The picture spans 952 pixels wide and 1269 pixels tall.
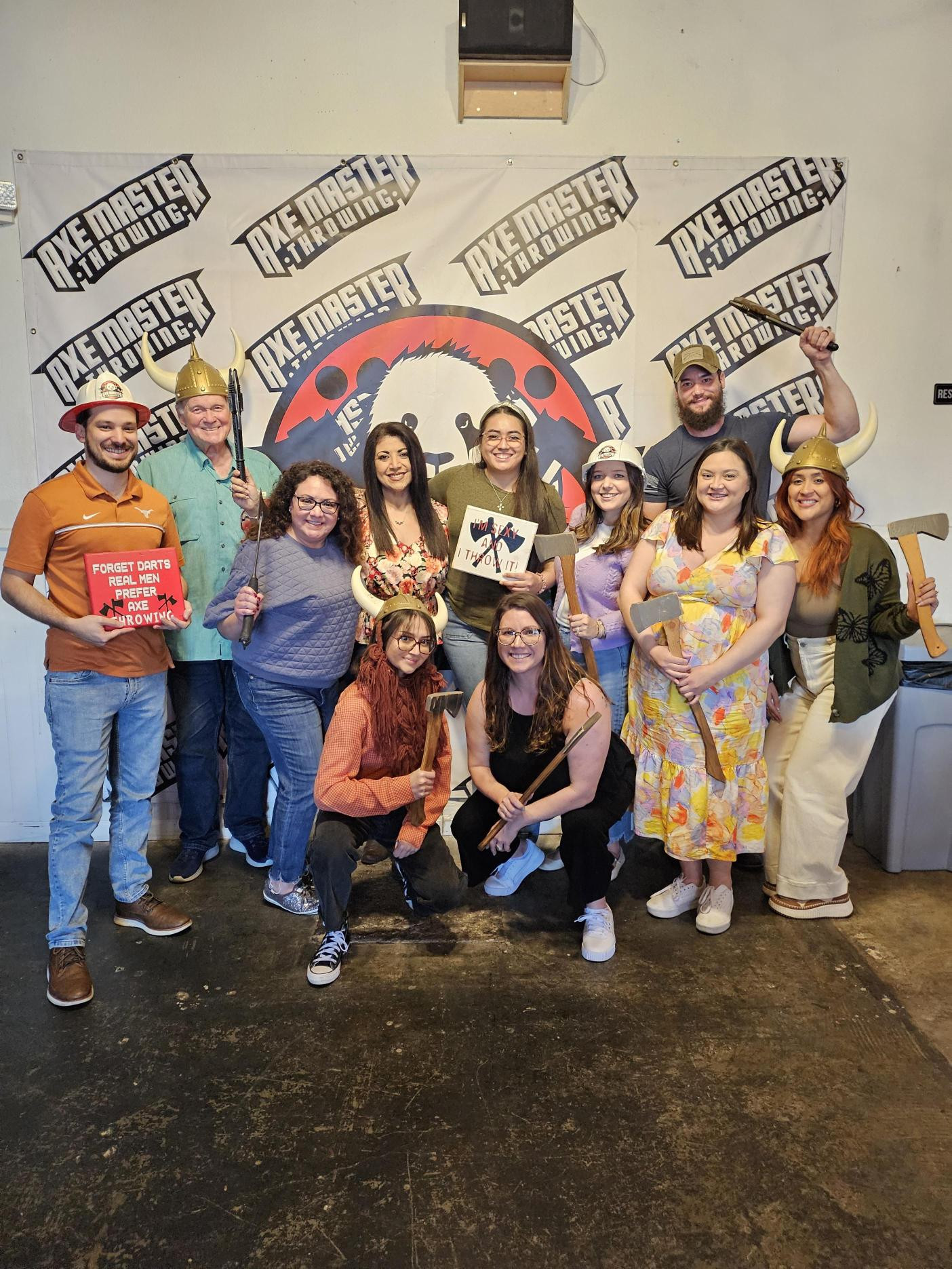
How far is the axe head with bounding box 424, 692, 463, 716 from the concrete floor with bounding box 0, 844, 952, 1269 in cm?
86

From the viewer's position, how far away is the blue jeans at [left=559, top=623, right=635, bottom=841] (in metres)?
3.12

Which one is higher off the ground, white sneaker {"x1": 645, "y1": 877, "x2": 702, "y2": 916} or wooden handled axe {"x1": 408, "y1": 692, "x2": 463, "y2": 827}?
wooden handled axe {"x1": 408, "y1": 692, "x2": 463, "y2": 827}

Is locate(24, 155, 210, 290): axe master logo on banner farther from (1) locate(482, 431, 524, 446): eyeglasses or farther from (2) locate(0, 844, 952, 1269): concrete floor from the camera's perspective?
(2) locate(0, 844, 952, 1269): concrete floor

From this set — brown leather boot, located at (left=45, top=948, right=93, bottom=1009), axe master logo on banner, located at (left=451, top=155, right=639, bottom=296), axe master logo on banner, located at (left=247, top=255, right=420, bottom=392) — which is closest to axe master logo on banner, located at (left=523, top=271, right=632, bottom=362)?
axe master logo on banner, located at (left=451, top=155, right=639, bottom=296)

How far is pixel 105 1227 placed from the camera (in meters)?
1.72

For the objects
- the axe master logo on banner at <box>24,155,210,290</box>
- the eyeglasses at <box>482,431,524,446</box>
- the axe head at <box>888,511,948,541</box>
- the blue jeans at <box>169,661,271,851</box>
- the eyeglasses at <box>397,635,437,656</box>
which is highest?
the axe master logo on banner at <box>24,155,210,290</box>

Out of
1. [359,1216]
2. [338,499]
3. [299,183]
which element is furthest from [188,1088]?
[299,183]

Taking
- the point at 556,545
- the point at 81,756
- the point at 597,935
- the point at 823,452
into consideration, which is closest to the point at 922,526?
the point at 823,452

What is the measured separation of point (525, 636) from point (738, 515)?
2.79ft

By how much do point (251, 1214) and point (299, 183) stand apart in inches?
139

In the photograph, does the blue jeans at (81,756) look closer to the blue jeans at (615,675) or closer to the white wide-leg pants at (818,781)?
the blue jeans at (615,675)

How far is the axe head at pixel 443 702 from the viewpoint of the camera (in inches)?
94.3

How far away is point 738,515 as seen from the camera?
9.12 ft

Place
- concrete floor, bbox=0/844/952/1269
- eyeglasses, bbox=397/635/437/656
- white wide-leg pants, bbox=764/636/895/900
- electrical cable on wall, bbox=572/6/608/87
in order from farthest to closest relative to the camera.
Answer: electrical cable on wall, bbox=572/6/608/87 → white wide-leg pants, bbox=764/636/895/900 → eyeglasses, bbox=397/635/437/656 → concrete floor, bbox=0/844/952/1269
